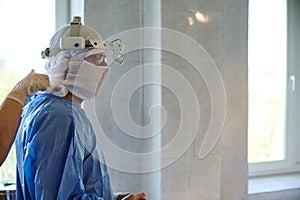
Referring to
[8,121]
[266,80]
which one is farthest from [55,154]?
[266,80]

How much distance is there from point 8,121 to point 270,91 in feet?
5.05

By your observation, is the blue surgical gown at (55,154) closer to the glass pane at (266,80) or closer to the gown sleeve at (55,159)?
the gown sleeve at (55,159)

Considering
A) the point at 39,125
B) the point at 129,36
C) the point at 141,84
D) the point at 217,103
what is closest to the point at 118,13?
the point at 129,36

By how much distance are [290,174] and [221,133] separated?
73cm

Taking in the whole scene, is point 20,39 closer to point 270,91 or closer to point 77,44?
point 77,44

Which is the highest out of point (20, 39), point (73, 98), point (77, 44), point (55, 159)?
point (20, 39)

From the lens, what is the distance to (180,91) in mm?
1576

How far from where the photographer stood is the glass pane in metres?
2.12

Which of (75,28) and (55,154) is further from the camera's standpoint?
(75,28)

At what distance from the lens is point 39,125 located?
1.01 metres

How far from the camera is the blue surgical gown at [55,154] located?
0.99 m

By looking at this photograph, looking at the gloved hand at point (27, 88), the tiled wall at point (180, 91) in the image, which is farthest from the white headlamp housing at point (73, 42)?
the tiled wall at point (180, 91)

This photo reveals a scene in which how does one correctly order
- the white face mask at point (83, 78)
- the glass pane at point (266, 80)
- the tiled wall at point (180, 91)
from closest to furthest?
the white face mask at point (83, 78) → the tiled wall at point (180, 91) → the glass pane at point (266, 80)

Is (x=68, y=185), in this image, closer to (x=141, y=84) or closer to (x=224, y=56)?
(x=141, y=84)
